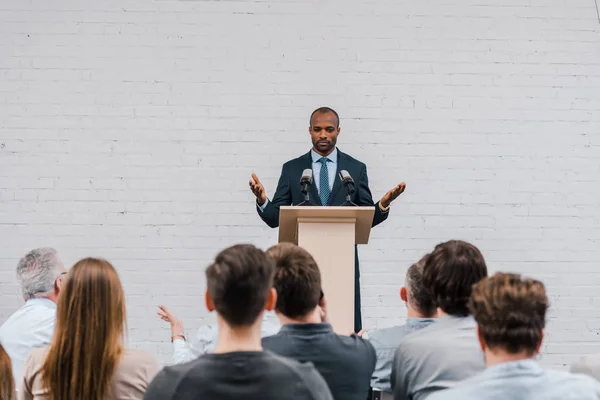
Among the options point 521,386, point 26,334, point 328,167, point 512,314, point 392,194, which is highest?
point 328,167

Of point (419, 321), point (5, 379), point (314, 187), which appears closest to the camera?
point (5, 379)

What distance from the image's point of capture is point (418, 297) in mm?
2373

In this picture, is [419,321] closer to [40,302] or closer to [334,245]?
[334,245]

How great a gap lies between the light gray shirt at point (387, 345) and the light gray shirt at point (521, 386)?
709 mm

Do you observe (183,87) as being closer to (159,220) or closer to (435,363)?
(159,220)

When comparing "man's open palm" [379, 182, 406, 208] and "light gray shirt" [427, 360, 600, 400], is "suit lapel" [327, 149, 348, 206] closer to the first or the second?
"man's open palm" [379, 182, 406, 208]

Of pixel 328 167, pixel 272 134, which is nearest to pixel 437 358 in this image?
pixel 328 167

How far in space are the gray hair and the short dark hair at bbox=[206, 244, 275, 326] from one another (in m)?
1.50

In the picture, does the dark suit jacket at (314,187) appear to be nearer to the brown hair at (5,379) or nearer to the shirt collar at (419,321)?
the shirt collar at (419,321)

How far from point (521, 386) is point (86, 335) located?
0.98 meters

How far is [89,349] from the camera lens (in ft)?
6.28

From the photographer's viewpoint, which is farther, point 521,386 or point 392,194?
point 392,194

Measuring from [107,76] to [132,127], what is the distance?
358mm

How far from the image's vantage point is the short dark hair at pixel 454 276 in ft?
6.91
